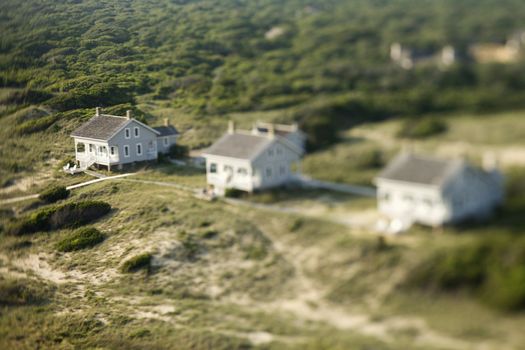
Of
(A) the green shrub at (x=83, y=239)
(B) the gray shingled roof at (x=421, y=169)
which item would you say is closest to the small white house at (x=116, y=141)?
(A) the green shrub at (x=83, y=239)

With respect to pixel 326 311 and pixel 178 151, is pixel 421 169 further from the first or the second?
pixel 178 151

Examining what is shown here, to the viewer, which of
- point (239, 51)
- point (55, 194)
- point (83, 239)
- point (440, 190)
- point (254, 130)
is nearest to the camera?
point (440, 190)

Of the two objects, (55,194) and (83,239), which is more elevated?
(55,194)

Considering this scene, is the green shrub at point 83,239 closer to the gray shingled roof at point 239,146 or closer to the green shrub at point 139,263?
the green shrub at point 139,263

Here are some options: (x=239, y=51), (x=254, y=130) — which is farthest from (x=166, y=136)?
(x=239, y=51)

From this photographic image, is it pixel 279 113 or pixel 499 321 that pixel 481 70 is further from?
pixel 279 113

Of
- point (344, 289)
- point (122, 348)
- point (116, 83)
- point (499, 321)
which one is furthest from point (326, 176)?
point (116, 83)

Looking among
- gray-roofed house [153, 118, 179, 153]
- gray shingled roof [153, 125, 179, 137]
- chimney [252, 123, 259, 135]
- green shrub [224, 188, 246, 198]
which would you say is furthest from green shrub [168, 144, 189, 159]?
green shrub [224, 188, 246, 198]
